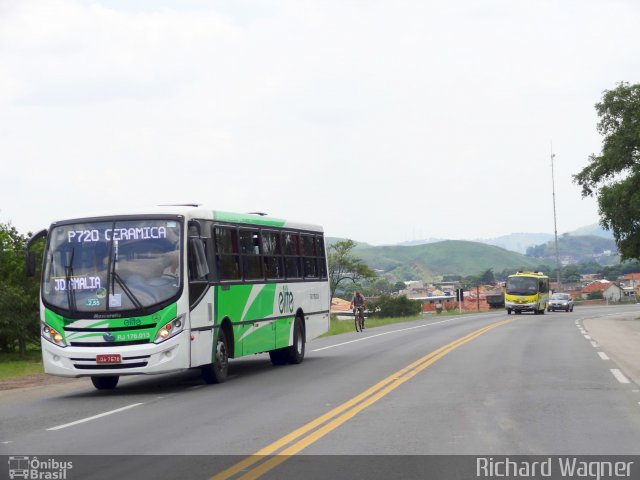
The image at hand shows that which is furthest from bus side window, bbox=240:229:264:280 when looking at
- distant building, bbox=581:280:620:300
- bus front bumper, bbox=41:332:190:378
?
distant building, bbox=581:280:620:300

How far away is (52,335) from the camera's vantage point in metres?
16.2

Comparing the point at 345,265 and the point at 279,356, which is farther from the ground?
the point at 345,265

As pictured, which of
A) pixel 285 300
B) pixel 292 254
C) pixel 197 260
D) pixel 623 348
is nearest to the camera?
pixel 197 260

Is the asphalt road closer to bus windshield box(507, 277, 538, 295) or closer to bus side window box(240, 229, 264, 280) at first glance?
bus side window box(240, 229, 264, 280)

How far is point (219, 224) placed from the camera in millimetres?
18312

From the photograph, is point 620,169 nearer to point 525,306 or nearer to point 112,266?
point 525,306

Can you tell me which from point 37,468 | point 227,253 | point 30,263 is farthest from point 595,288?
point 37,468

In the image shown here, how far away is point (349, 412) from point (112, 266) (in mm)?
5269

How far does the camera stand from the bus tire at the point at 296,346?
22.1 meters

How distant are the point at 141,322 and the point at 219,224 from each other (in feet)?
9.93

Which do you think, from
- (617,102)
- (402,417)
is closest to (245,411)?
(402,417)

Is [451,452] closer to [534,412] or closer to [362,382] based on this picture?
[534,412]

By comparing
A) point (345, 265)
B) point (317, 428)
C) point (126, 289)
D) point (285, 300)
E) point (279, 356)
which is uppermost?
point (345, 265)

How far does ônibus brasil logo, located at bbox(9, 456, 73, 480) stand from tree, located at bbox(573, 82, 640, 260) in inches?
1805
